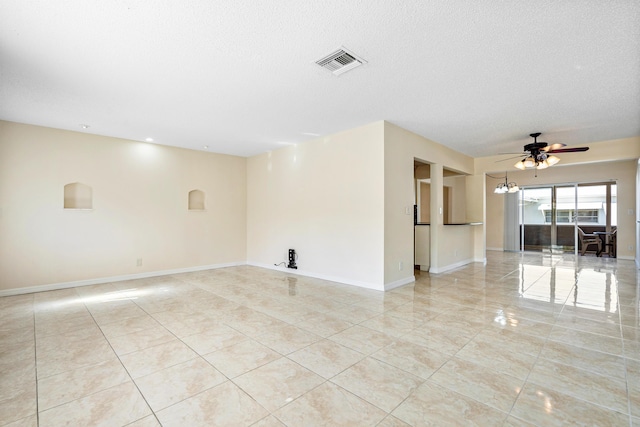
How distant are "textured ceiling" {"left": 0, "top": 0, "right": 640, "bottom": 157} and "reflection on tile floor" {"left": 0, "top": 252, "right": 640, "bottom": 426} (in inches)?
105

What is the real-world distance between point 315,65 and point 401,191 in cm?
273

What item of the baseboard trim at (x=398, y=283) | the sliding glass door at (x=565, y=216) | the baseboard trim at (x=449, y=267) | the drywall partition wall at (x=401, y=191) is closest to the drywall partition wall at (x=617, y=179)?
the sliding glass door at (x=565, y=216)

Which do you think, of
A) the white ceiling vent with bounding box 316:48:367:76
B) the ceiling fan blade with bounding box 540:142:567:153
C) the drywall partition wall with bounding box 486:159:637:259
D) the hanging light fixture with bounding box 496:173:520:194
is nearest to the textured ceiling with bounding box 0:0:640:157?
the white ceiling vent with bounding box 316:48:367:76

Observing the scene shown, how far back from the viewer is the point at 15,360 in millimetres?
2354

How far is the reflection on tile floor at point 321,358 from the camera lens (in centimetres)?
172

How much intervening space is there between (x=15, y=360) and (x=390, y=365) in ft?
10.1

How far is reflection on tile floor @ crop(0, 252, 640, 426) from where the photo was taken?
172cm

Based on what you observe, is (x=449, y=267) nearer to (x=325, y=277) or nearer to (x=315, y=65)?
(x=325, y=277)

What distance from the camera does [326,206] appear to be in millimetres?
5305

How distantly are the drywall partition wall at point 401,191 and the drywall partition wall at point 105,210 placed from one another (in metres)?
4.03

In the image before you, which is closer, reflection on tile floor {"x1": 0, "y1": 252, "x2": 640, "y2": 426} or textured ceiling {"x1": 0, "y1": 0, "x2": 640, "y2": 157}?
reflection on tile floor {"x1": 0, "y1": 252, "x2": 640, "y2": 426}

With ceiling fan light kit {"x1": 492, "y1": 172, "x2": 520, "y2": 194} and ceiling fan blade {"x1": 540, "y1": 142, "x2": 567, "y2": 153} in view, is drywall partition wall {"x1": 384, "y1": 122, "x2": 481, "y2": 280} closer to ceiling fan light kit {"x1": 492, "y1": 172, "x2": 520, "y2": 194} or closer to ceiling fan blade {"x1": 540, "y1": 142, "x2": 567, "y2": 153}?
ceiling fan blade {"x1": 540, "y1": 142, "x2": 567, "y2": 153}

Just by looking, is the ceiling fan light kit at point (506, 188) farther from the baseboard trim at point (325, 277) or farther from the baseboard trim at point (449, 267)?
the baseboard trim at point (325, 277)

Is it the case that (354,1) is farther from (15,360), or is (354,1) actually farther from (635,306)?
(635,306)
